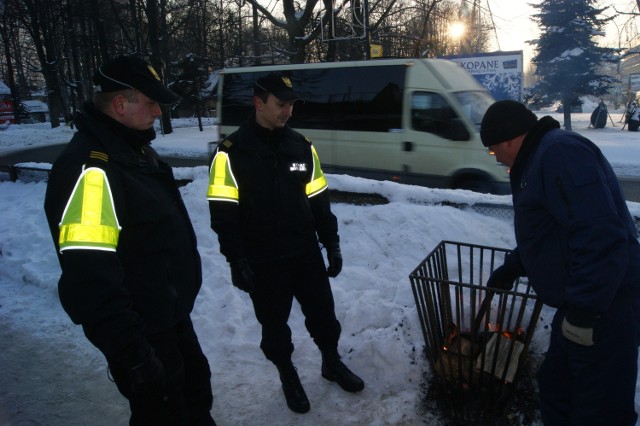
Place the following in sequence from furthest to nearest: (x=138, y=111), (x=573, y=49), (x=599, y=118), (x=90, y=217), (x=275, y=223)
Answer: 1. (x=573, y=49)
2. (x=599, y=118)
3. (x=275, y=223)
4. (x=138, y=111)
5. (x=90, y=217)

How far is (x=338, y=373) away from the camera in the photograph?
3211mm

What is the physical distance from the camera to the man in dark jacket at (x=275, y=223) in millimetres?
2881

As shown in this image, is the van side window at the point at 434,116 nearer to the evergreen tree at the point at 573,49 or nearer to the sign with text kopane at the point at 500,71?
the sign with text kopane at the point at 500,71

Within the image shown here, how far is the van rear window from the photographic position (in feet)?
25.2

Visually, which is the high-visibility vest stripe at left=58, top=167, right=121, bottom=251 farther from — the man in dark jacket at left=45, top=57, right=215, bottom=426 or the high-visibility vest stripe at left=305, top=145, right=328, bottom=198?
the high-visibility vest stripe at left=305, top=145, right=328, bottom=198

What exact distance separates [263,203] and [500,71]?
12.5m

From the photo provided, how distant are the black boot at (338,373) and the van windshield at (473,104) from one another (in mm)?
4912

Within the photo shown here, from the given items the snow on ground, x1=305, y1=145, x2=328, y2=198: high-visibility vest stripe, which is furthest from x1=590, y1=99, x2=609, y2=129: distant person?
x1=305, y1=145, x2=328, y2=198: high-visibility vest stripe

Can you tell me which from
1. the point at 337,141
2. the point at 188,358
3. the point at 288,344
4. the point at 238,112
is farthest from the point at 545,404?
the point at 238,112

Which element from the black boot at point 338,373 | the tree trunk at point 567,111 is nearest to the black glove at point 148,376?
the black boot at point 338,373

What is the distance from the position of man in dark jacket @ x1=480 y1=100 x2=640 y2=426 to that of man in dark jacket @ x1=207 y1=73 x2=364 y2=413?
1.24 metres

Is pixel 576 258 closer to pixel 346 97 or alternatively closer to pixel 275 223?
pixel 275 223

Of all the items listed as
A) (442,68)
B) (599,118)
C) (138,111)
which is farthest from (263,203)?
(599,118)

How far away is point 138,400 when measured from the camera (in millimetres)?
2117
